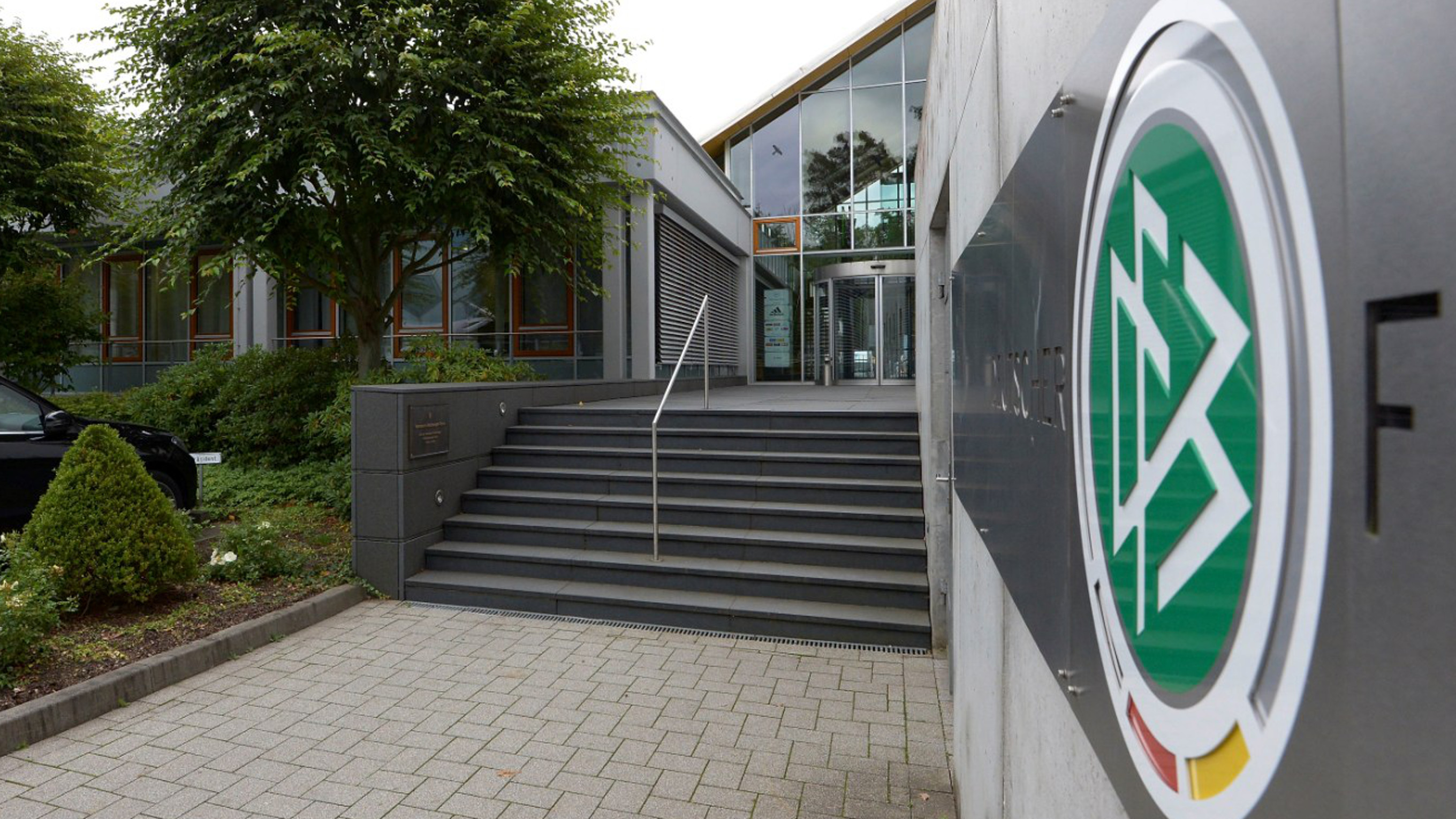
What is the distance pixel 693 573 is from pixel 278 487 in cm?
A: 611

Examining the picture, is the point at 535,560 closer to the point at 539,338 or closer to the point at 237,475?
the point at 237,475

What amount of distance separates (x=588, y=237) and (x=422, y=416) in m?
5.14

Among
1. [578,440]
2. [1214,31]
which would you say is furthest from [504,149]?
[1214,31]

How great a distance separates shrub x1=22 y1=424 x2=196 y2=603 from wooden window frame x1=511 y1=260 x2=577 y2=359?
802cm

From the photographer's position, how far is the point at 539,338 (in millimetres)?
13539

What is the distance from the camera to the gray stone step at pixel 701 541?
6.24 m

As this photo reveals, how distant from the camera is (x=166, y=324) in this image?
16656mm

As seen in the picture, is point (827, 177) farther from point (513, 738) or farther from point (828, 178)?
point (513, 738)

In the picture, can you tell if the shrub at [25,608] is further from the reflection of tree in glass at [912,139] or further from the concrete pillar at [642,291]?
the reflection of tree in glass at [912,139]

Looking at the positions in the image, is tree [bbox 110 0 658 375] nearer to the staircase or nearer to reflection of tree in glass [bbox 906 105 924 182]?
the staircase

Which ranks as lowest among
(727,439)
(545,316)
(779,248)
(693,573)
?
(693,573)

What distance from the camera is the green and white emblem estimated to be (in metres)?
0.61

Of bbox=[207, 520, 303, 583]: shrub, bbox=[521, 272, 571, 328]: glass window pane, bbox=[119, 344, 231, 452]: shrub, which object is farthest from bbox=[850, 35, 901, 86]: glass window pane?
bbox=[207, 520, 303, 583]: shrub

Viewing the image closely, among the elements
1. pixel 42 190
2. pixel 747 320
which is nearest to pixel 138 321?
pixel 42 190
